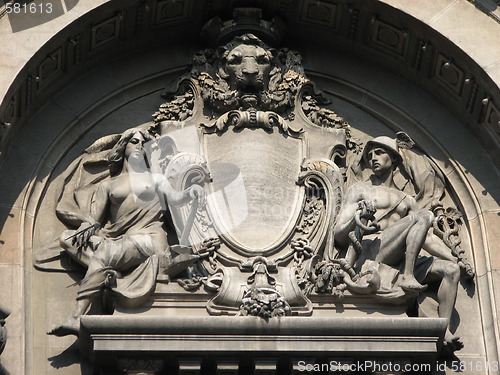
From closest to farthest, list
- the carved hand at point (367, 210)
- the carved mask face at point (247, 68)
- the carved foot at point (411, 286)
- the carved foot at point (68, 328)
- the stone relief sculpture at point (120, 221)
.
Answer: the carved foot at point (68, 328) → the stone relief sculpture at point (120, 221) → the carved foot at point (411, 286) → the carved hand at point (367, 210) → the carved mask face at point (247, 68)

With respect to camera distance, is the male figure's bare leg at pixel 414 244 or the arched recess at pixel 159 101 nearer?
the male figure's bare leg at pixel 414 244

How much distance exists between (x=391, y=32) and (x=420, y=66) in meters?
0.55

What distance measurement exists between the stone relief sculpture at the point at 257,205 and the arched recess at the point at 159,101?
265 millimetres

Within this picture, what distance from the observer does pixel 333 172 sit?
63.0 ft

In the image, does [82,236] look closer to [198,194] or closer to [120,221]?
[120,221]

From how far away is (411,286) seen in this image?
1800cm

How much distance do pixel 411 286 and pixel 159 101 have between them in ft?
13.9

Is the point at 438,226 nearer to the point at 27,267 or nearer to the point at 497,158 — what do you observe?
the point at 497,158

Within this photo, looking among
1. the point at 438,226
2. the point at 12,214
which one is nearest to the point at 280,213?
the point at 438,226

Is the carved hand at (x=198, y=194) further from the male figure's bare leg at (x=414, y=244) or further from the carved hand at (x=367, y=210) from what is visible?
the male figure's bare leg at (x=414, y=244)

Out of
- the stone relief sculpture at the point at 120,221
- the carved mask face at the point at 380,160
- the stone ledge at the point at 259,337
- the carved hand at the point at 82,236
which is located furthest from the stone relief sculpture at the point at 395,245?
the carved hand at the point at 82,236

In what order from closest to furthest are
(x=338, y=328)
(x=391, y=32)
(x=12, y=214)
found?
(x=338, y=328), (x=12, y=214), (x=391, y=32)

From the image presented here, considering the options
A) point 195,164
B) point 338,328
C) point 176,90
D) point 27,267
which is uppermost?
point 176,90

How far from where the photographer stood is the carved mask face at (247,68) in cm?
1981
